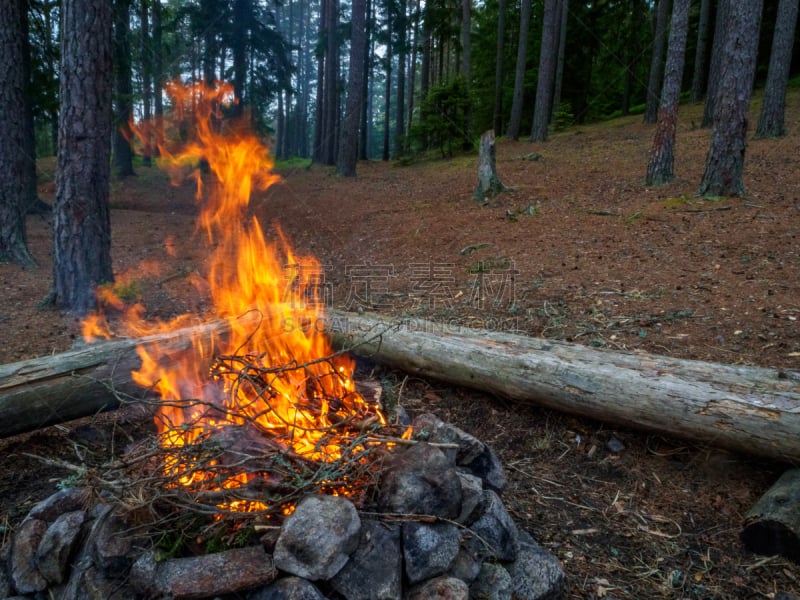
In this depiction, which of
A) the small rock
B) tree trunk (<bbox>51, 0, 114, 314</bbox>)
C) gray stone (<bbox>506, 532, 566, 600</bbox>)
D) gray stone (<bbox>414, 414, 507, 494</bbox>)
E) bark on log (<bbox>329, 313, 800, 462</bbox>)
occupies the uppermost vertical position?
tree trunk (<bbox>51, 0, 114, 314</bbox>)

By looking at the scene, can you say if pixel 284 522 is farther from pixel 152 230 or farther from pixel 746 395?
pixel 152 230

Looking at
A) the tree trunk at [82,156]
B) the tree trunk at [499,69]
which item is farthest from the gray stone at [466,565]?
the tree trunk at [499,69]

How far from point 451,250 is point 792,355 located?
618 centimetres

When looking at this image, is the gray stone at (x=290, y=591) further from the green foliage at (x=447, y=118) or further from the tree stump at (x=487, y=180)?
the green foliage at (x=447, y=118)

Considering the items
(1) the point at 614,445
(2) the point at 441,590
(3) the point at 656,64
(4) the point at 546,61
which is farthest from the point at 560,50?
(2) the point at 441,590

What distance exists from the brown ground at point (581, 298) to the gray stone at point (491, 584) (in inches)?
25.2

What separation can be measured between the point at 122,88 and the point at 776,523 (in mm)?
23308

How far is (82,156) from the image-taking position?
660 centimetres

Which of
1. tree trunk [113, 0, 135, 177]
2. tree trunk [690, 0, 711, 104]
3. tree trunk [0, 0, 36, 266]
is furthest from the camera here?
tree trunk [690, 0, 711, 104]

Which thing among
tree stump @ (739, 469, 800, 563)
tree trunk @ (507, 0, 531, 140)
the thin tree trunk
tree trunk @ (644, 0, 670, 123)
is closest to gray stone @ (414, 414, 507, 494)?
tree stump @ (739, 469, 800, 563)

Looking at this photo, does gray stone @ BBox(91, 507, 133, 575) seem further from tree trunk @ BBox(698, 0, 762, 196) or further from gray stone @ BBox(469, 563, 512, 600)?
tree trunk @ BBox(698, 0, 762, 196)

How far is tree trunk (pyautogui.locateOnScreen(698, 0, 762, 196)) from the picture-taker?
9.07 metres

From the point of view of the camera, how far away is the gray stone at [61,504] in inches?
110

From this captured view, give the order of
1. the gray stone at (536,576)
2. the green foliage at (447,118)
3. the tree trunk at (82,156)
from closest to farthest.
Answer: the gray stone at (536,576)
the tree trunk at (82,156)
the green foliage at (447,118)
